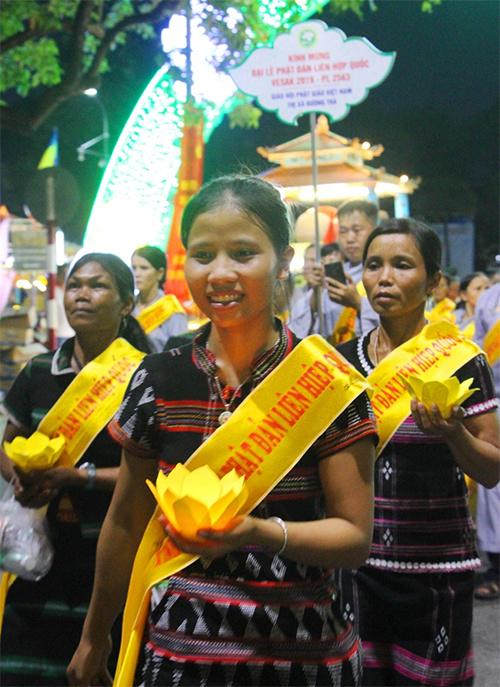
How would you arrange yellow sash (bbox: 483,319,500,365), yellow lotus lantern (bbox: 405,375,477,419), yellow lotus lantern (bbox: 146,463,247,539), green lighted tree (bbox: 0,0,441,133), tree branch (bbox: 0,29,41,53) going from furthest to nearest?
tree branch (bbox: 0,29,41,53) → green lighted tree (bbox: 0,0,441,133) → yellow sash (bbox: 483,319,500,365) → yellow lotus lantern (bbox: 405,375,477,419) → yellow lotus lantern (bbox: 146,463,247,539)

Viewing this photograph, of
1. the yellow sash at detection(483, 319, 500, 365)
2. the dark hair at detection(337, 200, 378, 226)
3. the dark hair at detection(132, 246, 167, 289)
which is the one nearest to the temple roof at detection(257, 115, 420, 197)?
the dark hair at detection(132, 246, 167, 289)

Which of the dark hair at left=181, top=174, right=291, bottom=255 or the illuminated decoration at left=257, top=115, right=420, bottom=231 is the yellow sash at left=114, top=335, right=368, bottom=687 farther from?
the illuminated decoration at left=257, top=115, right=420, bottom=231

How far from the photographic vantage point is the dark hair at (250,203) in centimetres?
176

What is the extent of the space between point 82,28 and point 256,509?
9.90m

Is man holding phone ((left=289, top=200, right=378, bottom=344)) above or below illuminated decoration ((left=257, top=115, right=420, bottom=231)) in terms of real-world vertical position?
below

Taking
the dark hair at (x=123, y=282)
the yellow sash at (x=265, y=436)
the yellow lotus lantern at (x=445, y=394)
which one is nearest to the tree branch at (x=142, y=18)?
the dark hair at (x=123, y=282)

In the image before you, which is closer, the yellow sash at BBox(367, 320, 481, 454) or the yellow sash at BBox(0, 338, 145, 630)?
the yellow sash at BBox(367, 320, 481, 454)

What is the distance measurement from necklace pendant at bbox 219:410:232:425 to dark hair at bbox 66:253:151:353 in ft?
4.85

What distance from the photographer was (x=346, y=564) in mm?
1648

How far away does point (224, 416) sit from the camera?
5.74 feet

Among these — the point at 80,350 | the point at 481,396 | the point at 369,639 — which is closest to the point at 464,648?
the point at 369,639

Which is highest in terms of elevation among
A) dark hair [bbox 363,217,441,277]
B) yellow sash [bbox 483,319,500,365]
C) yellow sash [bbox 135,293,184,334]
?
dark hair [bbox 363,217,441,277]

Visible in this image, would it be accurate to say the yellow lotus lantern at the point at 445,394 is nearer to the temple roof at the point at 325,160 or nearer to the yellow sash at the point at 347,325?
the yellow sash at the point at 347,325

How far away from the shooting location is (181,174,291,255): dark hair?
176 cm
